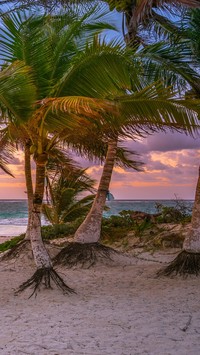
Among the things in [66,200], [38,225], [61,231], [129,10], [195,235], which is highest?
[129,10]

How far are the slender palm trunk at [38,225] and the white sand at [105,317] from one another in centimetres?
63

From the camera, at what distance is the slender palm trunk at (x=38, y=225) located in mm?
8414

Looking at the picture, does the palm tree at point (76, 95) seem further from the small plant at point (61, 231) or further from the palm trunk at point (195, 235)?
the small plant at point (61, 231)

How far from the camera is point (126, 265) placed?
1055 centimetres

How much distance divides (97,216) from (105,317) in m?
4.62

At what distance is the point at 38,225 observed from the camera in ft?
28.2

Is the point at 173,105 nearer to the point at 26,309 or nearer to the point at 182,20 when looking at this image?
the point at 182,20

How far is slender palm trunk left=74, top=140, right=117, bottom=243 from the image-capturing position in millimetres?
10906

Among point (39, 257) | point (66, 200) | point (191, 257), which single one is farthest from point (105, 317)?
point (66, 200)

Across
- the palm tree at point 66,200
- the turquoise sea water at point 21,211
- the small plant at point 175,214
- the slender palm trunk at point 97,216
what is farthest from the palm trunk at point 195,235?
the turquoise sea water at point 21,211

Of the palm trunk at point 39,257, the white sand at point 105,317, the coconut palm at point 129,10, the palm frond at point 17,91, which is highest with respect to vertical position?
the coconut palm at point 129,10

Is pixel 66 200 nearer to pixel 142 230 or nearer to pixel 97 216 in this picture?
pixel 142 230

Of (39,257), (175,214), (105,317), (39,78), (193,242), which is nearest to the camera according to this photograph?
(105,317)

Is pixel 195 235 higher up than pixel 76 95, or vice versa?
pixel 76 95
